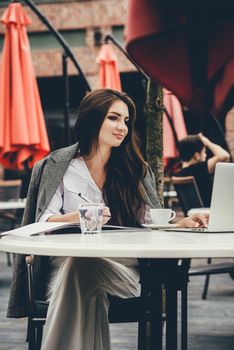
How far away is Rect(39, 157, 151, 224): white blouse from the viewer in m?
3.22

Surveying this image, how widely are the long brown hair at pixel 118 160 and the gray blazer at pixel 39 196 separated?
55 millimetres

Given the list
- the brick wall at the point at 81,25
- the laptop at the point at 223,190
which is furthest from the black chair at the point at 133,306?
the brick wall at the point at 81,25

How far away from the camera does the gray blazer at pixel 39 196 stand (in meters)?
3.07

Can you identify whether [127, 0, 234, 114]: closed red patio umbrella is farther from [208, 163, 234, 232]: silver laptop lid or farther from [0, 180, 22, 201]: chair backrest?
[0, 180, 22, 201]: chair backrest

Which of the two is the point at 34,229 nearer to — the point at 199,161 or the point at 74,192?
the point at 74,192

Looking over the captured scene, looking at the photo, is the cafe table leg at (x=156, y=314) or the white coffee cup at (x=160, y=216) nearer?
the cafe table leg at (x=156, y=314)

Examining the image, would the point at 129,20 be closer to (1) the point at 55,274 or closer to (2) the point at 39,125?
(1) the point at 55,274

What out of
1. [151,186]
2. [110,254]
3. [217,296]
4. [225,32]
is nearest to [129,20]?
[225,32]

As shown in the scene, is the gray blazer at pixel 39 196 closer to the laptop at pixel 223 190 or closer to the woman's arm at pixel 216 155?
the laptop at pixel 223 190

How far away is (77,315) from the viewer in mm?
2611

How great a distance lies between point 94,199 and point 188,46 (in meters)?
1.83

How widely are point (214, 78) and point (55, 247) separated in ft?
2.78

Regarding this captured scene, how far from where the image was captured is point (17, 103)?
6.65 meters

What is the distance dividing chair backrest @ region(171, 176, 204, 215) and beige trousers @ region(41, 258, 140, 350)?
7.74 feet
